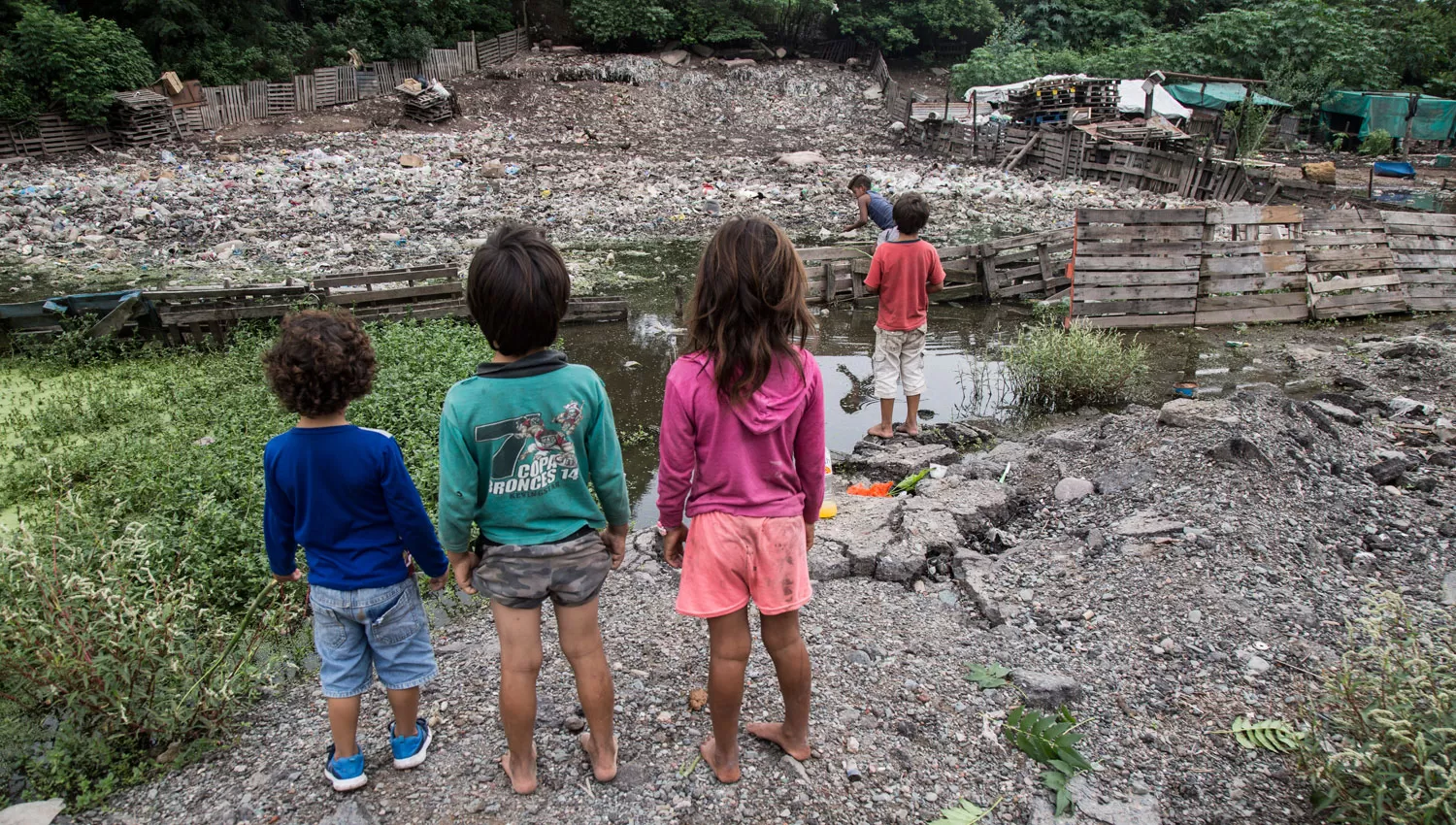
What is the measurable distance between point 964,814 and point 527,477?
1.63m

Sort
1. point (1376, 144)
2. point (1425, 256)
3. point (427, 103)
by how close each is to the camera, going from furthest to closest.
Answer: point (1376, 144), point (427, 103), point (1425, 256)

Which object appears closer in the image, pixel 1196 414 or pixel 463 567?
pixel 463 567

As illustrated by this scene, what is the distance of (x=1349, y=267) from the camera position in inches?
389

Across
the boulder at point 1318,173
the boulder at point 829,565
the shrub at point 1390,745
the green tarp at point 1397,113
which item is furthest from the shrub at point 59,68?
the green tarp at point 1397,113

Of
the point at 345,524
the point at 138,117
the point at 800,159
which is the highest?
the point at 138,117

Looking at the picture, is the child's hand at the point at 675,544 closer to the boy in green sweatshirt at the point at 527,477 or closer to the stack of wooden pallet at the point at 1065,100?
the boy in green sweatshirt at the point at 527,477

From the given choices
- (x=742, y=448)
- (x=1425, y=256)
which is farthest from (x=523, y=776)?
(x=1425, y=256)

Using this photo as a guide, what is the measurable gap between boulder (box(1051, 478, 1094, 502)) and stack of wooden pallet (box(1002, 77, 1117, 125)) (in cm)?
2123

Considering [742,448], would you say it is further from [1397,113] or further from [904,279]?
[1397,113]

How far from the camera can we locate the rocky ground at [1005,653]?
8.46 ft

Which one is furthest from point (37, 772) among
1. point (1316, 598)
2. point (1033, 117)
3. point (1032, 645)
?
point (1033, 117)

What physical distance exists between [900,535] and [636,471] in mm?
2317

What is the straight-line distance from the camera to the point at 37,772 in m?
2.73

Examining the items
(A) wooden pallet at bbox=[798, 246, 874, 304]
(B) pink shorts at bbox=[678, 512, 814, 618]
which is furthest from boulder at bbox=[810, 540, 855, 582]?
(A) wooden pallet at bbox=[798, 246, 874, 304]
